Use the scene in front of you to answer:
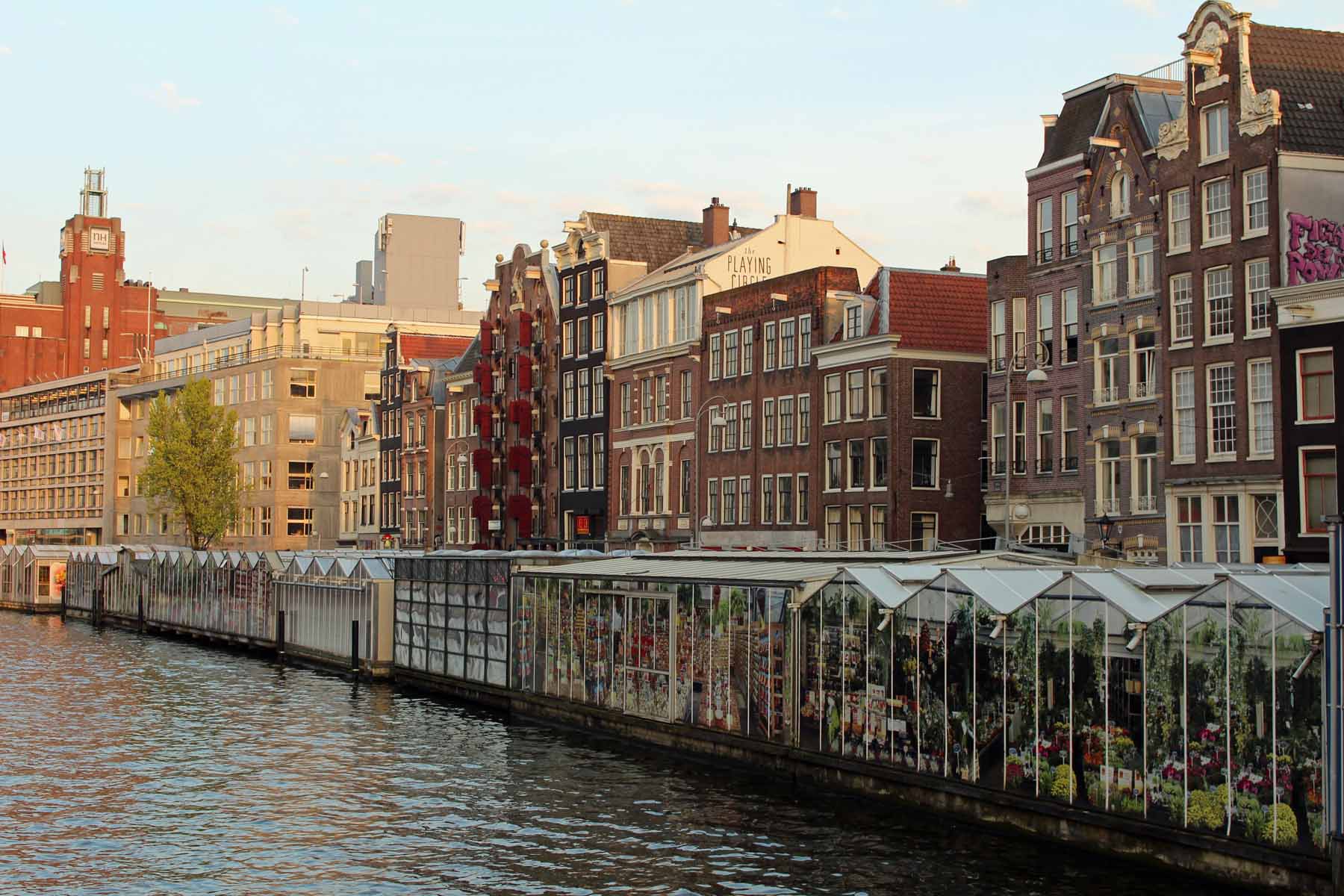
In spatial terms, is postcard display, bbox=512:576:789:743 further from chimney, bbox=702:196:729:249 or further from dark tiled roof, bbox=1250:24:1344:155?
chimney, bbox=702:196:729:249

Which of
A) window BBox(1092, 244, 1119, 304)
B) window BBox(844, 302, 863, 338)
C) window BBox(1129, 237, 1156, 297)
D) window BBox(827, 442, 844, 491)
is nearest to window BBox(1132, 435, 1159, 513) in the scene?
window BBox(1129, 237, 1156, 297)

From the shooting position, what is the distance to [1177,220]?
57656mm

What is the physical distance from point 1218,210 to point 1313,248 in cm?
362

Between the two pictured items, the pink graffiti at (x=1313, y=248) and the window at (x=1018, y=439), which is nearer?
the pink graffiti at (x=1313, y=248)

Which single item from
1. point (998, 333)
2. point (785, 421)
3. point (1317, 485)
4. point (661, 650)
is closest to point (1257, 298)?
point (1317, 485)

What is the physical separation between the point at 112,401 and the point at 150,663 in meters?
99.7

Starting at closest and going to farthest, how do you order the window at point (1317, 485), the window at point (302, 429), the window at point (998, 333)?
1. the window at point (1317, 485)
2. the window at point (998, 333)
3. the window at point (302, 429)

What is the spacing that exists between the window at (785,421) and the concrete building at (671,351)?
7.65 metres

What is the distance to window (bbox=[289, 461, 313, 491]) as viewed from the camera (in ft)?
468

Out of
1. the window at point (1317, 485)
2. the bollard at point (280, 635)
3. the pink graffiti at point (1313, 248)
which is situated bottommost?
the bollard at point (280, 635)

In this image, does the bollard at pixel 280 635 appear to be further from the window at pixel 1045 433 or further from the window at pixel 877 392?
the window at pixel 1045 433

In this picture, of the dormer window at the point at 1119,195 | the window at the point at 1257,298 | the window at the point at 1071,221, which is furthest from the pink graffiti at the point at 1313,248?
the window at the point at 1071,221

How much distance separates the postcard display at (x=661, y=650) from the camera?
41.2 metres

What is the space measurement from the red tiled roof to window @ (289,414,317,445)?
8153 cm
